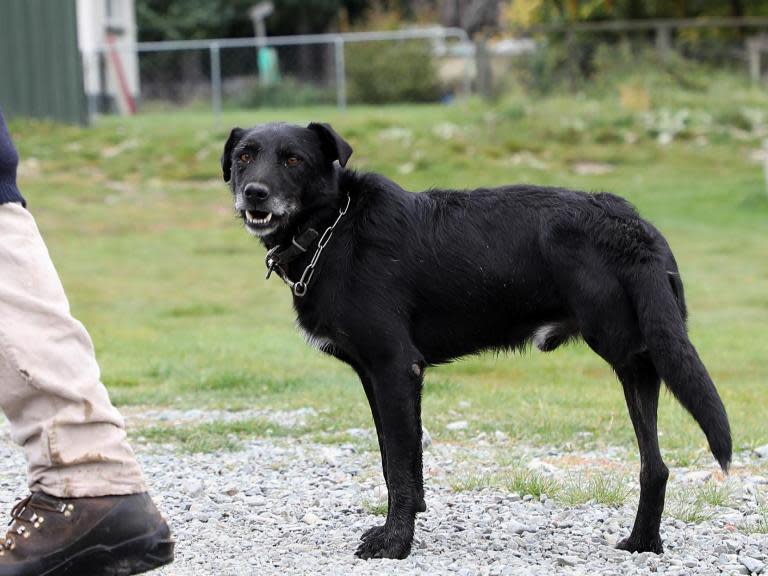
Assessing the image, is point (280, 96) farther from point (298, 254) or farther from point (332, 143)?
point (298, 254)

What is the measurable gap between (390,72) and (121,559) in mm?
29021

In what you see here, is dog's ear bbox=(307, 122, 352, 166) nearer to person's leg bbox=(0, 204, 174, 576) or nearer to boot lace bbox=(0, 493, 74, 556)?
person's leg bbox=(0, 204, 174, 576)

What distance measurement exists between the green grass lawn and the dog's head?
1090 millimetres

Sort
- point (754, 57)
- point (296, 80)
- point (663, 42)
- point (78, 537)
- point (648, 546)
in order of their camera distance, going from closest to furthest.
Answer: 1. point (78, 537)
2. point (648, 546)
3. point (663, 42)
4. point (754, 57)
5. point (296, 80)

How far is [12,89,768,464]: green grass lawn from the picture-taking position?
7574 mm

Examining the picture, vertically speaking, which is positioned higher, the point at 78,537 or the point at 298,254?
the point at 298,254

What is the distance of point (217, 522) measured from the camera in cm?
466

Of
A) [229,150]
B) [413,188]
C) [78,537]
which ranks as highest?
[229,150]

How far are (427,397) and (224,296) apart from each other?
5419 mm

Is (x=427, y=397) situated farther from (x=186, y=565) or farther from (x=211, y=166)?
(x=211, y=166)

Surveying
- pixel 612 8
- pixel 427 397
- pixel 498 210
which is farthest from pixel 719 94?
pixel 498 210

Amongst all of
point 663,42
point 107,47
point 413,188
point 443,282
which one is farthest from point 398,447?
point 107,47

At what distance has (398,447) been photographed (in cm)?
436

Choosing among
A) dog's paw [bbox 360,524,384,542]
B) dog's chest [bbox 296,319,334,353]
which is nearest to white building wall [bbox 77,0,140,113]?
dog's chest [bbox 296,319,334,353]
